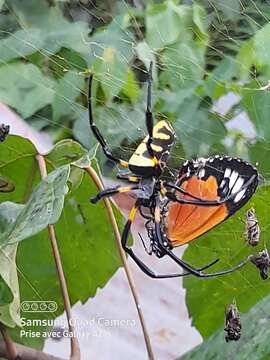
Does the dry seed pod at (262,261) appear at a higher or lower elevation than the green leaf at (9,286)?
higher

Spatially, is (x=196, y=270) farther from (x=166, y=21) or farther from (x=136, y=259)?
(x=166, y=21)

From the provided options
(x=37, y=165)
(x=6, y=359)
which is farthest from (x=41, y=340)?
(x=37, y=165)

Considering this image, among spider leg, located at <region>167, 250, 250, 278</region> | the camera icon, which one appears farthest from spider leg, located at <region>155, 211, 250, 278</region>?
the camera icon

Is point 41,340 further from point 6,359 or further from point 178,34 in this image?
point 178,34

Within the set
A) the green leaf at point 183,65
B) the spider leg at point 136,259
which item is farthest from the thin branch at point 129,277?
→ the green leaf at point 183,65

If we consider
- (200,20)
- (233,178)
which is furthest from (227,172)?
(200,20)

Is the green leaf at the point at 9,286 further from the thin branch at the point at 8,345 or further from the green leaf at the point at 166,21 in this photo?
the green leaf at the point at 166,21
